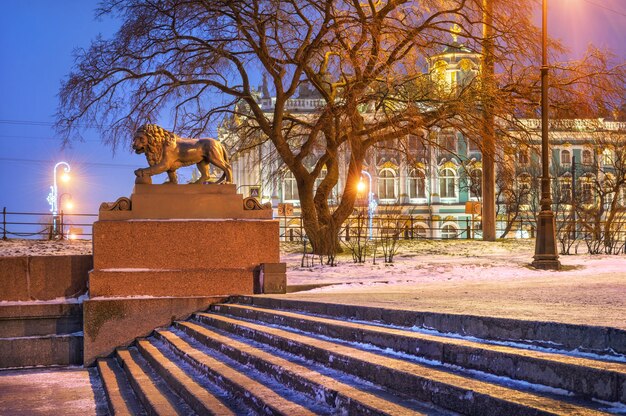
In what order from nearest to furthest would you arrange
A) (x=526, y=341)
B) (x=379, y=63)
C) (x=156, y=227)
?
(x=526, y=341), (x=156, y=227), (x=379, y=63)

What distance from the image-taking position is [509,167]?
27.1m

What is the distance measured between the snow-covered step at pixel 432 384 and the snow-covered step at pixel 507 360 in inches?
6.5

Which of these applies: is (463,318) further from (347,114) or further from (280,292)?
(347,114)

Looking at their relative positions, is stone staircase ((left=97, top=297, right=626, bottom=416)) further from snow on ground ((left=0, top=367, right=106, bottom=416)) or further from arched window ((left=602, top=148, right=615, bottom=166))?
arched window ((left=602, top=148, right=615, bottom=166))

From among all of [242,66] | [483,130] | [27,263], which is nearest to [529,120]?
[483,130]

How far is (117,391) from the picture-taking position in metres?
10.9

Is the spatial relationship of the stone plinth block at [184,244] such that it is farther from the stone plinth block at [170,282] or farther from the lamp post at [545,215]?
the lamp post at [545,215]

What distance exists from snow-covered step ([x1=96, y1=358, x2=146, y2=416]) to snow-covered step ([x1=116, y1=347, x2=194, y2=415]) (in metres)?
0.09

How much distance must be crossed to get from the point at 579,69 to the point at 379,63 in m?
6.86

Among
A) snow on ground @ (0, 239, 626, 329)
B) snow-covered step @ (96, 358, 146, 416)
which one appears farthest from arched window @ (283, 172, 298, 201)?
snow-covered step @ (96, 358, 146, 416)

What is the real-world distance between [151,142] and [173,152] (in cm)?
47

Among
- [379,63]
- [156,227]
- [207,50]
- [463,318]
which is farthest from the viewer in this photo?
[207,50]

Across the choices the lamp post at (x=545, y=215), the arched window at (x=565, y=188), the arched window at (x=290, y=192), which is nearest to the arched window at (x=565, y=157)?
the arched window at (x=565, y=188)

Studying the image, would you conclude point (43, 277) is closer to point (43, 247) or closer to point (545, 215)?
point (545, 215)
